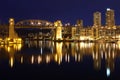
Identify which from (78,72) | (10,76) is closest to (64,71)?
(78,72)

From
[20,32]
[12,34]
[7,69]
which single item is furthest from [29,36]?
[7,69]

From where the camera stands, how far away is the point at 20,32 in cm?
10569

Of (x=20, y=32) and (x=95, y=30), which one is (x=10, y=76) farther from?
(x=95, y=30)

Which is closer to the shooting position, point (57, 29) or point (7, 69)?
point (7, 69)

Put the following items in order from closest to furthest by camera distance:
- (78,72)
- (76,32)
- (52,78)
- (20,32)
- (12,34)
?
(52,78)
(78,72)
(12,34)
(20,32)
(76,32)

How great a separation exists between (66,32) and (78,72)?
88849mm

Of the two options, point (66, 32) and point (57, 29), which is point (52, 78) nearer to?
point (57, 29)

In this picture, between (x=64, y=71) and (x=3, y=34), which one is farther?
(x=3, y=34)

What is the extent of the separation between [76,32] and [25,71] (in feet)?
313

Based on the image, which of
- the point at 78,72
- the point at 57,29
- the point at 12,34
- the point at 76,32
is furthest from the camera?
the point at 76,32

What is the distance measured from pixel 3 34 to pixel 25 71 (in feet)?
213

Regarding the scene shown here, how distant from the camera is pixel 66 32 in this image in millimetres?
108750

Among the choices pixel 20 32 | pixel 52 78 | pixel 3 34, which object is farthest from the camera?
pixel 20 32

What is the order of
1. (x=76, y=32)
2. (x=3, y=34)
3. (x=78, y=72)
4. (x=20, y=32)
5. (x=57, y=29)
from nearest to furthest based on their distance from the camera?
1. (x=78, y=72)
2. (x=3, y=34)
3. (x=57, y=29)
4. (x=20, y=32)
5. (x=76, y=32)
